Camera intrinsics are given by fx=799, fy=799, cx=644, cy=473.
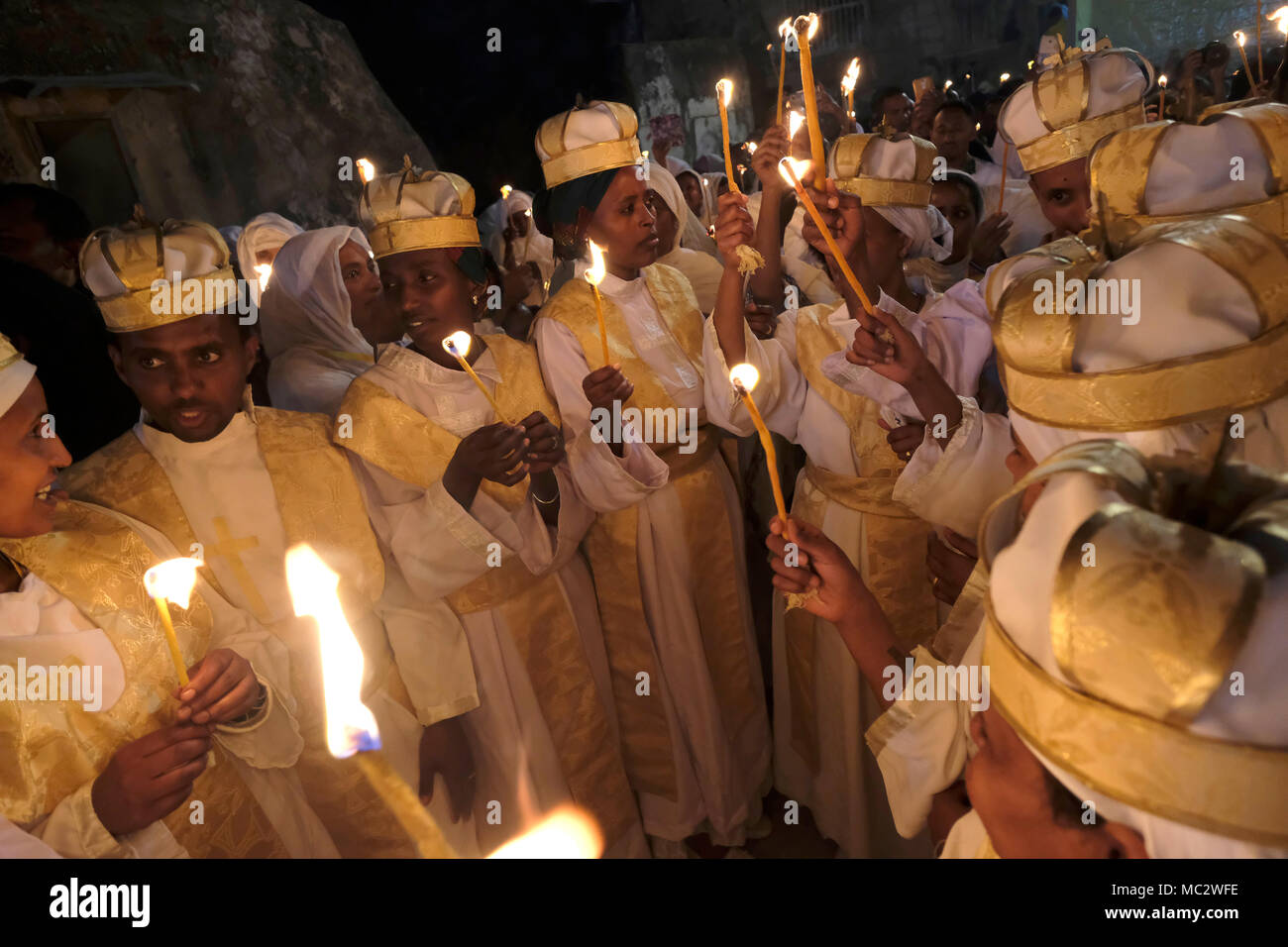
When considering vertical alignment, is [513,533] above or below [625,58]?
below

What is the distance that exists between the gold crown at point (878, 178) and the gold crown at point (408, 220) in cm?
128

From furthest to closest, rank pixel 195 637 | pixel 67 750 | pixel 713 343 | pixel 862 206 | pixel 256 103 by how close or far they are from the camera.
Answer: pixel 256 103
pixel 713 343
pixel 862 206
pixel 195 637
pixel 67 750

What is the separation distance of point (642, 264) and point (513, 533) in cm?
121

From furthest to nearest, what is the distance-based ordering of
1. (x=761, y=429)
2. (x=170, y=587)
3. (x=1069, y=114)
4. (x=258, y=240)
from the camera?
(x=258, y=240) < (x=1069, y=114) < (x=761, y=429) < (x=170, y=587)

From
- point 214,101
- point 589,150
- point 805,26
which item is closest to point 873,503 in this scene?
point 805,26

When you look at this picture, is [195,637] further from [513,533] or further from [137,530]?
[513,533]

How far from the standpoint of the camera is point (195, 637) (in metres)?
A: 1.97

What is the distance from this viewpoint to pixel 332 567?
2.38 metres

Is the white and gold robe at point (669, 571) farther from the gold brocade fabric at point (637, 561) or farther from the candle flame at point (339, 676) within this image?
the candle flame at point (339, 676)

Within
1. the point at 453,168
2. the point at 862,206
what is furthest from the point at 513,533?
the point at 453,168

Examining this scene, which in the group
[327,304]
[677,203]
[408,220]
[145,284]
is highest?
[677,203]

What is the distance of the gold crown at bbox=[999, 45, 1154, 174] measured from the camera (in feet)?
8.62

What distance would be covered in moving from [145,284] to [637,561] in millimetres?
1912

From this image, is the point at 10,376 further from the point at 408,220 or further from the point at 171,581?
the point at 408,220
